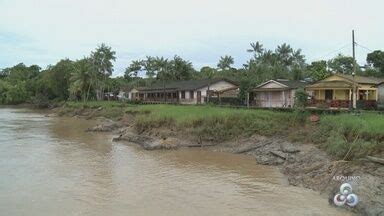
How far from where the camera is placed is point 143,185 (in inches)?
717

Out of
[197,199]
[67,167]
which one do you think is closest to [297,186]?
[197,199]

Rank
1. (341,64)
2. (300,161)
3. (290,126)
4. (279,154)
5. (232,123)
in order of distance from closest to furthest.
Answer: (300,161) → (279,154) → (290,126) → (232,123) → (341,64)

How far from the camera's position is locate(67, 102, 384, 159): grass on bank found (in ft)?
65.9

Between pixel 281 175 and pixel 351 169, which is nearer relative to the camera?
pixel 351 169

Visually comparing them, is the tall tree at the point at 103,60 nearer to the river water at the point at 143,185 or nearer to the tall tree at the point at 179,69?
the tall tree at the point at 179,69

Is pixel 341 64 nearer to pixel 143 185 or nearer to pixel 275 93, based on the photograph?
pixel 275 93

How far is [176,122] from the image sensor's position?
3134cm

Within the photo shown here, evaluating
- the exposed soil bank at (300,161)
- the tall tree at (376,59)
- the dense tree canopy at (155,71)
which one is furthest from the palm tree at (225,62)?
the exposed soil bank at (300,161)

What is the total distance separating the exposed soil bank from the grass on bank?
22.9 inches

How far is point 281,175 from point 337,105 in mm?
18591

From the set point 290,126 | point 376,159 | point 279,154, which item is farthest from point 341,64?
point 376,159

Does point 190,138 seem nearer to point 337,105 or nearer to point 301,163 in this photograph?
point 301,163

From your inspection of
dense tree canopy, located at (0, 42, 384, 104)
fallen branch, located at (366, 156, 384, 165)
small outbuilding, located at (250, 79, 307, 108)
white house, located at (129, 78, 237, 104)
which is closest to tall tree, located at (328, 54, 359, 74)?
dense tree canopy, located at (0, 42, 384, 104)

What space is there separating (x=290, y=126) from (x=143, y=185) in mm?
13428
